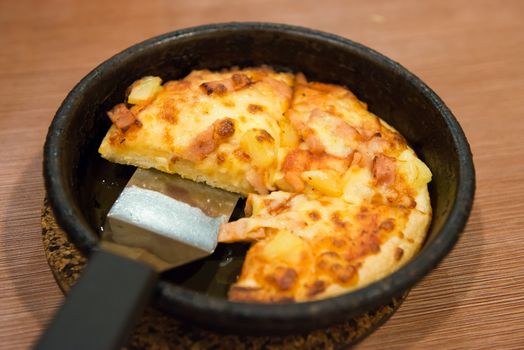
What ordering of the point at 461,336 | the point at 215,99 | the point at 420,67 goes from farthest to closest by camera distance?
the point at 420,67 < the point at 215,99 < the point at 461,336

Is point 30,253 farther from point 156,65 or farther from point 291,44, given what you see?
point 291,44

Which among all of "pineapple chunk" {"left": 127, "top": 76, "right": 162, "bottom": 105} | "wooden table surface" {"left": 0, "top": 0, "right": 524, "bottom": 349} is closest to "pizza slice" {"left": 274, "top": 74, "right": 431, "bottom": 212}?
"wooden table surface" {"left": 0, "top": 0, "right": 524, "bottom": 349}

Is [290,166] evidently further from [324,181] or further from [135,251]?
[135,251]

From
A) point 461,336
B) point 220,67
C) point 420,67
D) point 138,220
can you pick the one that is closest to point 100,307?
point 138,220

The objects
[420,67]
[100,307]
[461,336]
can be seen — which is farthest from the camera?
[420,67]

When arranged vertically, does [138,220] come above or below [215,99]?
below

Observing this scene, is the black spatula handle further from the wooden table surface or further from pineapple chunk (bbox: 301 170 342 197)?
pineapple chunk (bbox: 301 170 342 197)

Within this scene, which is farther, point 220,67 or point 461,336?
point 220,67

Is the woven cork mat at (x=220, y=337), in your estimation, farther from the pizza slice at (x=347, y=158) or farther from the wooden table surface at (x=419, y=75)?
the pizza slice at (x=347, y=158)
